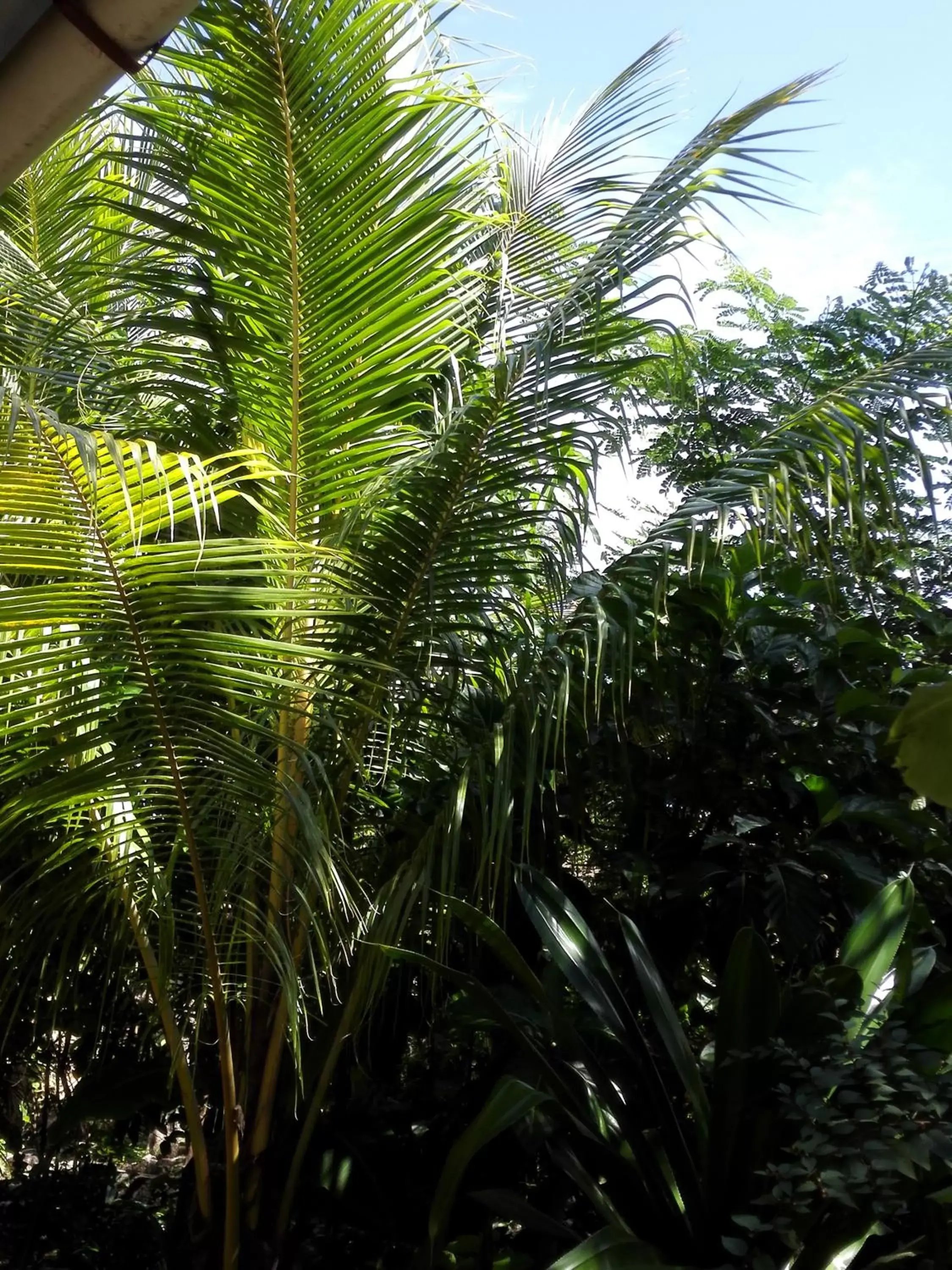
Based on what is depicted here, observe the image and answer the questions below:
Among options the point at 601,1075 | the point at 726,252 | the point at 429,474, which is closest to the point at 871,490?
the point at 726,252

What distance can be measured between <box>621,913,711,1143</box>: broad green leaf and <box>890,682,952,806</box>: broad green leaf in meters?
1.26

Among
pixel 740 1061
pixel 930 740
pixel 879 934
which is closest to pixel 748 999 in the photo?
pixel 740 1061

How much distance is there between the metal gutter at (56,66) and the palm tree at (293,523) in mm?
1042

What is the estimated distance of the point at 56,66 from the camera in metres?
0.74

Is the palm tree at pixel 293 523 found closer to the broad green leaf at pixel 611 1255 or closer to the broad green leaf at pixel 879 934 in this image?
the broad green leaf at pixel 611 1255

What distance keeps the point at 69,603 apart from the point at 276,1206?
1558mm

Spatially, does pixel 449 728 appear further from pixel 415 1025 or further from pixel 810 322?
pixel 810 322

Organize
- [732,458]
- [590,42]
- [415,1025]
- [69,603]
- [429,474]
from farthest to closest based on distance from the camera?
[415,1025] → [590,42] → [732,458] → [429,474] → [69,603]

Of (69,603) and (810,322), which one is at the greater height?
(810,322)

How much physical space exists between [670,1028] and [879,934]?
0.53 m

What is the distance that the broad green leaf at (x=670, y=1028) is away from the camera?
8.01 ft

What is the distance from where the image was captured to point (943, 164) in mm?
3084

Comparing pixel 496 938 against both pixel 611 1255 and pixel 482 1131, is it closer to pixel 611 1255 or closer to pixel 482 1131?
pixel 482 1131

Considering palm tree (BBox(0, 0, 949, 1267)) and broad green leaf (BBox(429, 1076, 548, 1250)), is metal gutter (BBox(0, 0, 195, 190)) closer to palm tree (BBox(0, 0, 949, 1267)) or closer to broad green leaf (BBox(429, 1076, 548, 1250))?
palm tree (BBox(0, 0, 949, 1267))
